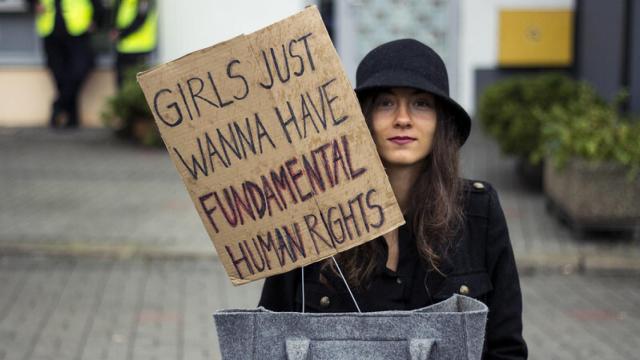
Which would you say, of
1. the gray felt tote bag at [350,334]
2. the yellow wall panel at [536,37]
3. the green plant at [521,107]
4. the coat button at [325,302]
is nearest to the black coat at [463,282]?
the coat button at [325,302]

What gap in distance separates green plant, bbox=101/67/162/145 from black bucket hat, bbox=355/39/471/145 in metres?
12.0

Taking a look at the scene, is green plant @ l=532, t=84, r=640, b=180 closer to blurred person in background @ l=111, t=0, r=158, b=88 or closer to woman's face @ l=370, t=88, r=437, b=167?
blurred person in background @ l=111, t=0, r=158, b=88

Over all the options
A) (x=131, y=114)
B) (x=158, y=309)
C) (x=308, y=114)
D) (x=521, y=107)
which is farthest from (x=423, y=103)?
(x=131, y=114)

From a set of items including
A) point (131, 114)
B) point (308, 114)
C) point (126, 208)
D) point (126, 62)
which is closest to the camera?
point (308, 114)

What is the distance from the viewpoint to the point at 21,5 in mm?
16219

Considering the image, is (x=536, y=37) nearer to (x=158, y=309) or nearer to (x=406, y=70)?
(x=158, y=309)

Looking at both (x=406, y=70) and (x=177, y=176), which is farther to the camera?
(x=177, y=176)

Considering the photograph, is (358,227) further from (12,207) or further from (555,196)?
(12,207)

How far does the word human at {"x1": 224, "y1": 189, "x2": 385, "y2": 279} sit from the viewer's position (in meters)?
2.80

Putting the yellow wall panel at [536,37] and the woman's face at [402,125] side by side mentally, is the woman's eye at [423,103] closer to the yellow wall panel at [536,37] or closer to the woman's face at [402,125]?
the woman's face at [402,125]

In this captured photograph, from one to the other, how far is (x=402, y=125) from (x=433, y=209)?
0.75 feet

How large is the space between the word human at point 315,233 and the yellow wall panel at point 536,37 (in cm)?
1318

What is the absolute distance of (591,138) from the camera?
388 inches

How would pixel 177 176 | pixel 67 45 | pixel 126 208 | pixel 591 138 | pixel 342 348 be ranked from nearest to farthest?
1. pixel 342 348
2. pixel 591 138
3. pixel 126 208
4. pixel 177 176
5. pixel 67 45
